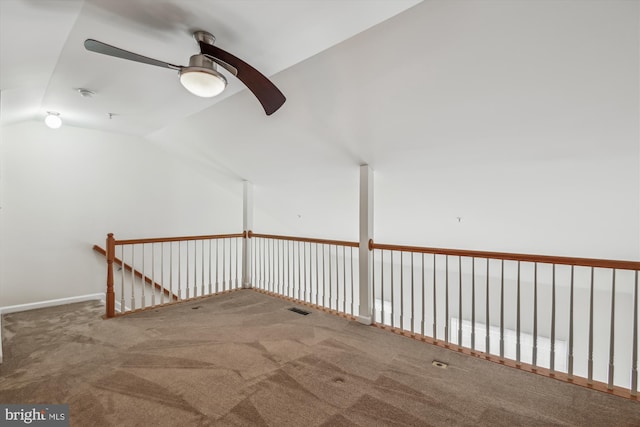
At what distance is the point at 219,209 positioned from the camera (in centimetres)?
591

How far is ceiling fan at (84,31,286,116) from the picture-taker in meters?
1.71

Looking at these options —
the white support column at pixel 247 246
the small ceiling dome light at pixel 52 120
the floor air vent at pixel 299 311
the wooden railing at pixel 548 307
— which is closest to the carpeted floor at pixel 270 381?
the floor air vent at pixel 299 311

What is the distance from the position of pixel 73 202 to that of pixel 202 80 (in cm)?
376

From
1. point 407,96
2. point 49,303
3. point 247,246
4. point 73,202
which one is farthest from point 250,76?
point 49,303

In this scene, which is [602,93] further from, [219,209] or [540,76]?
[219,209]

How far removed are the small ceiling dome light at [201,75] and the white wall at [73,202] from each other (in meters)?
3.57

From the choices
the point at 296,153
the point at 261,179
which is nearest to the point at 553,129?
the point at 296,153

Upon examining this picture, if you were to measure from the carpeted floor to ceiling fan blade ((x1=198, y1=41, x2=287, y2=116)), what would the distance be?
209cm

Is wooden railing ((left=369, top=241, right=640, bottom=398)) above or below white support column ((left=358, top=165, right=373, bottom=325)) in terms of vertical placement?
below

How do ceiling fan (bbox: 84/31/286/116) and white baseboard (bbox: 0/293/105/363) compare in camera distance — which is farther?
white baseboard (bbox: 0/293/105/363)

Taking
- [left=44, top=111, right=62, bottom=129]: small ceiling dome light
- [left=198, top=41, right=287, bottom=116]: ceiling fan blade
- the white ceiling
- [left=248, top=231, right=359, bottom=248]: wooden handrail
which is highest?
the white ceiling

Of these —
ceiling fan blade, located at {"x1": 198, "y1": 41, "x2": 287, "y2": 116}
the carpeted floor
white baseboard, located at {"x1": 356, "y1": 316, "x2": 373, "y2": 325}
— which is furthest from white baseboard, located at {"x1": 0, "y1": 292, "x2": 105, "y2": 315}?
ceiling fan blade, located at {"x1": 198, "y1": 41, "x2": 287, "y2": 116}

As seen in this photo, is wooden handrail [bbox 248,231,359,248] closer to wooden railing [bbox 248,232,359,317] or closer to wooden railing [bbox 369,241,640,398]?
wooden railing [bbox 248,232,359,317]

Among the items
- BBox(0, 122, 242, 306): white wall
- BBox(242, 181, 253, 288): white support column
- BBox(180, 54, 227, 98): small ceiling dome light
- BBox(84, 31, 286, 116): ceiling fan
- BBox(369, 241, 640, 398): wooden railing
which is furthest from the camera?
BBox(242, 181, 253, 288): white support column
